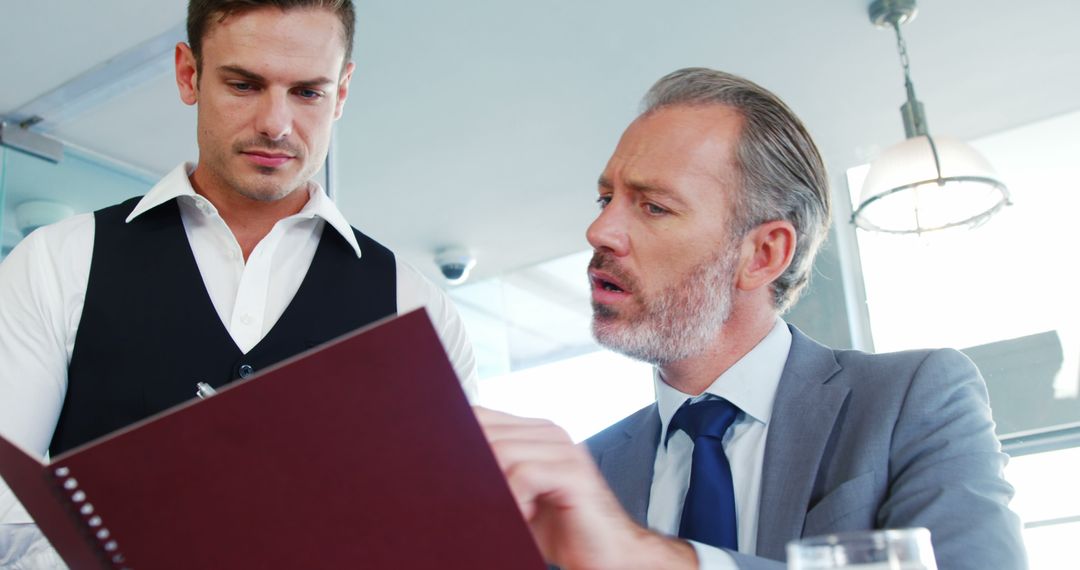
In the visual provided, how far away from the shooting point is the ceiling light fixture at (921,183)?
2.58 m

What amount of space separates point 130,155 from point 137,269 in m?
2.25

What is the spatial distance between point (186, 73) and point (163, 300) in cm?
42

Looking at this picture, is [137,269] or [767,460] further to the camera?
[137,269]

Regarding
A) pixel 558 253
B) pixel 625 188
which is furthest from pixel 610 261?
pixel 558 253

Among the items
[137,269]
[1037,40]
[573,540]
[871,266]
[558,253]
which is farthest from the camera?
[558,253]

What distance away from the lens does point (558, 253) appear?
4676 millimetres

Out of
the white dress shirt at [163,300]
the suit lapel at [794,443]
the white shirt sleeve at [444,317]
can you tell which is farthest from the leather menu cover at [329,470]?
the white shirt sleeve at [444,317]

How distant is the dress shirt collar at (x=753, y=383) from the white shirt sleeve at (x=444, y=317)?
0.27 metres

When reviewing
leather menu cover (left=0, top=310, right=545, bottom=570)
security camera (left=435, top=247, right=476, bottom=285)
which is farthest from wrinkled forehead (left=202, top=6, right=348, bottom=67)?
security camera (left=435, top=247, right=476, bottom=285)

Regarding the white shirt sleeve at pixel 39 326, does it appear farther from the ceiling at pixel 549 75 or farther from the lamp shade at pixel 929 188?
the lamp shade at pixel 929 188

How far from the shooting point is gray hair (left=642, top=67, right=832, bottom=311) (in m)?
1.42

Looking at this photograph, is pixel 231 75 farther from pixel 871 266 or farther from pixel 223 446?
pixel 871 266

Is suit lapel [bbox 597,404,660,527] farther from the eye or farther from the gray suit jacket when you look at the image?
the eye

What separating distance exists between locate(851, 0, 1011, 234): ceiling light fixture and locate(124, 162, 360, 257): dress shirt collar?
1.70 meters
